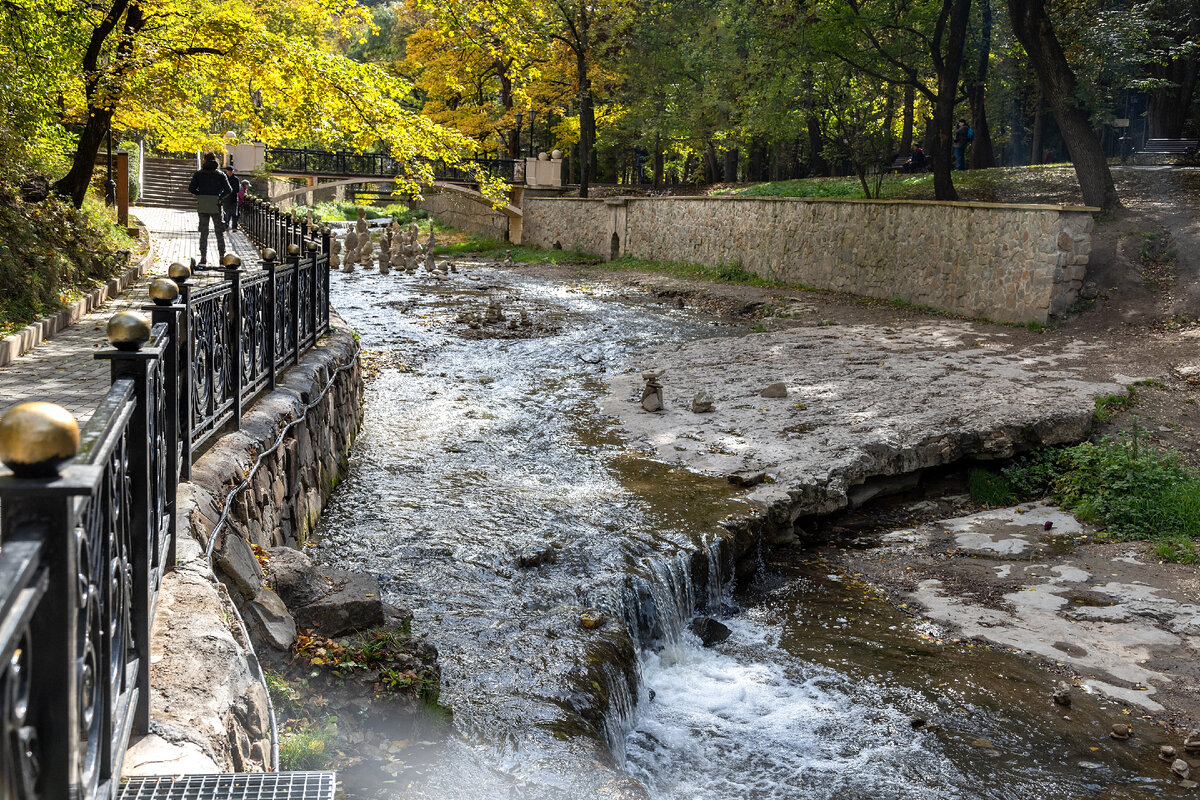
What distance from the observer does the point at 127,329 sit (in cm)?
282

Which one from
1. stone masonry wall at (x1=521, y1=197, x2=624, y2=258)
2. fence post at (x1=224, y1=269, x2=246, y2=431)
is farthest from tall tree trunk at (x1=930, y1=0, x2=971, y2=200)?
fence post at (x1=224, y1=269, x2=246, y2=431)

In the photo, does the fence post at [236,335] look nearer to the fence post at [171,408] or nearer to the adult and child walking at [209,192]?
the fence post at [171,408]

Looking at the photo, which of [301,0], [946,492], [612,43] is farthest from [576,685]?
[612,43]

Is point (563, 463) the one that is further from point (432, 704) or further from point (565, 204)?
point (565, 204)

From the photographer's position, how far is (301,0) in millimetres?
15023

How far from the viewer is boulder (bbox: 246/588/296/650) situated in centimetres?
447

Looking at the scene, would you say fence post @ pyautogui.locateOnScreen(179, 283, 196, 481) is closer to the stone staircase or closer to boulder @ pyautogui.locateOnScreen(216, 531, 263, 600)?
boulder @ pyautogui.locateOnScreen(216, 531, 263, 600)

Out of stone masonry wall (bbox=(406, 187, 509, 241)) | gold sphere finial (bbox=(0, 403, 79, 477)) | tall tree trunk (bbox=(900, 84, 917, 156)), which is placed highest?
tall tree trunk (bbox=(900, 84, 917, 156))

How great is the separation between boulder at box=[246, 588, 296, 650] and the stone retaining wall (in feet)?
44.0

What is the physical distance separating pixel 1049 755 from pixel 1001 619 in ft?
5.54

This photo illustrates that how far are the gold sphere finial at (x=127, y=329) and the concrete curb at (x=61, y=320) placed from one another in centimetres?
720

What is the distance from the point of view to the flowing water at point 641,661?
16.0 feet

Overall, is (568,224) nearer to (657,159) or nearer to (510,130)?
(657,159)

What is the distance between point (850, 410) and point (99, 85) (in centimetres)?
1030
